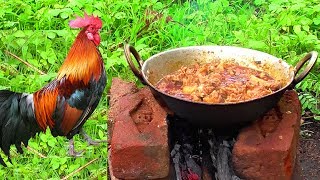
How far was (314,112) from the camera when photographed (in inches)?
178

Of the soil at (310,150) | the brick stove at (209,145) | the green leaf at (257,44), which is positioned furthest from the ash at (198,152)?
the green leaf at (257,44)

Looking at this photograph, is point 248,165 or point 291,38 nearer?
point 248,165

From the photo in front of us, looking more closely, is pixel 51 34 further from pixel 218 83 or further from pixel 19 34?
pixel 218 83

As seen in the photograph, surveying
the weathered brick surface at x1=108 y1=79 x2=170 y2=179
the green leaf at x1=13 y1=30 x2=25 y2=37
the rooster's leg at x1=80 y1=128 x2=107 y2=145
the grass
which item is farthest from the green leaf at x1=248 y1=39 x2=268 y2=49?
the green leaf at x1=13 y1=30 x2=25 y2=37

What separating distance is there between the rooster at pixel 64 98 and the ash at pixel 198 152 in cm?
94

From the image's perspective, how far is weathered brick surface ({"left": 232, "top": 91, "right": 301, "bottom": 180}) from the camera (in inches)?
124

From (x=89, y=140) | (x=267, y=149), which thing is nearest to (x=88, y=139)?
(x=89, y=140)

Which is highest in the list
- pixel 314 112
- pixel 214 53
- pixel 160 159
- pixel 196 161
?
pixel 214 53

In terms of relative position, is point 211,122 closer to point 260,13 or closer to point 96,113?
point 96,113

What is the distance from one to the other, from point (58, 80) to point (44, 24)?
1590mm

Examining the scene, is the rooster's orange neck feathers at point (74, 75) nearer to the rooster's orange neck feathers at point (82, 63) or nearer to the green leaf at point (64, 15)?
the rooster's orange neck feathers at point (82, 63)

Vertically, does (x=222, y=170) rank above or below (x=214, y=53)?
below

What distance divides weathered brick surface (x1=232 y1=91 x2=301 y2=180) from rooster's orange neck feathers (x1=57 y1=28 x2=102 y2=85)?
55.3 inches

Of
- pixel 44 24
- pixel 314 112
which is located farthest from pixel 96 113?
pixel 314 112
